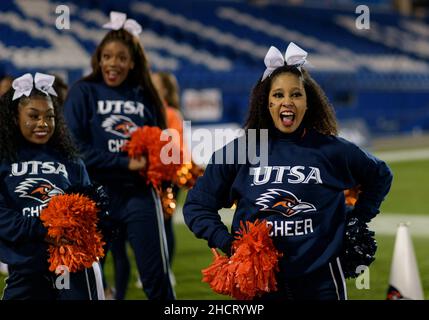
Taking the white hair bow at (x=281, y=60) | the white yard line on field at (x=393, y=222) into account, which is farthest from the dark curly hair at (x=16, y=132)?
the white yard line on field at (x=393, y=222)

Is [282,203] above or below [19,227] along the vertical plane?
above

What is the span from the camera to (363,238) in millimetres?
3148

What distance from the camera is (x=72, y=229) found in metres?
3.40

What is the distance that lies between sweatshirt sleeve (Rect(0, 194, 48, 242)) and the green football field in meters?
2.05

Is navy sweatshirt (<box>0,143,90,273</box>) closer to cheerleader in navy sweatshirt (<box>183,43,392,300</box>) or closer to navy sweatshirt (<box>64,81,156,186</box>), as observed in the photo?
cheerleader in navy sweatshirt (<box>183,43,392,300</box>)

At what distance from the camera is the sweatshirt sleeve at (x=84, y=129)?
4484 mm

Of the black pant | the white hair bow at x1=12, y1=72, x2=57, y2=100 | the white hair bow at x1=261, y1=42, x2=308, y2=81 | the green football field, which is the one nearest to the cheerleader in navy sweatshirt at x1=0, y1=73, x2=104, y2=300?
the white hair bow at x1=12, y1=72, x2=57, y2=100

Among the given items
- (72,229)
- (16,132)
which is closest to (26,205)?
(72,229)

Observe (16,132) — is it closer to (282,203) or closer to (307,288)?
(282,203)

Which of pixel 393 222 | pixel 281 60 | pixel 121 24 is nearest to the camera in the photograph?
pixel 281 60

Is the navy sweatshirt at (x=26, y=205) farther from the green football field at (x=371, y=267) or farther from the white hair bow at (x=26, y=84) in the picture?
the green football field at (x=371, y=267)

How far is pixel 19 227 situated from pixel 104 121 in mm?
1262

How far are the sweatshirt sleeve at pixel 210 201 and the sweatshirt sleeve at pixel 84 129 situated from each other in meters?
1.41
